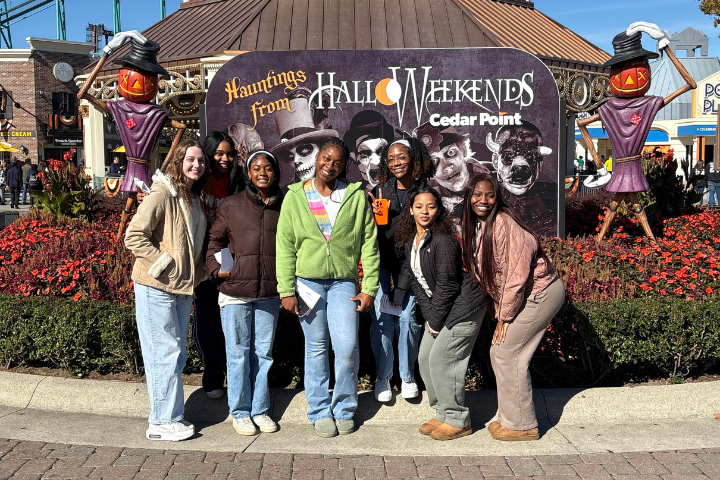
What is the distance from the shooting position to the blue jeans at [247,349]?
14.6 feet

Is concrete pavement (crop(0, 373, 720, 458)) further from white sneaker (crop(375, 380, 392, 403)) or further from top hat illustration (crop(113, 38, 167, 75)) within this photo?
top hat illustration (crop(113, 38, 167, 75))

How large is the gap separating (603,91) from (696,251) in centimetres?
940

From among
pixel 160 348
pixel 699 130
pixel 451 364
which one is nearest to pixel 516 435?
pixel 451 364

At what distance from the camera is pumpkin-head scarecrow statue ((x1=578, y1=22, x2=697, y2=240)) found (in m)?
7.57

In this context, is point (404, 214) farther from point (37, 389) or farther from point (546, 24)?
point (546, 24)

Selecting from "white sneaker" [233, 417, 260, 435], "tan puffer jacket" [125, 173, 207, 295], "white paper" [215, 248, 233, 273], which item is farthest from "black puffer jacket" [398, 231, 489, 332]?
"tan puffer jacket" [125, 173, 207, 295]

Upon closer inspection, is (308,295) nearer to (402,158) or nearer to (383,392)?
(383,392)

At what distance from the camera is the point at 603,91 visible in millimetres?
15266

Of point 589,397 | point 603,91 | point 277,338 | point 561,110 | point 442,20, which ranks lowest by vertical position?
point 589,397

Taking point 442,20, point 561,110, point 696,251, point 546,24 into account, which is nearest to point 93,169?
point 442,20

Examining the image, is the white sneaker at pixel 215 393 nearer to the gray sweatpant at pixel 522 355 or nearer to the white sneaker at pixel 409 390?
the white sneaker at pixel 409 390

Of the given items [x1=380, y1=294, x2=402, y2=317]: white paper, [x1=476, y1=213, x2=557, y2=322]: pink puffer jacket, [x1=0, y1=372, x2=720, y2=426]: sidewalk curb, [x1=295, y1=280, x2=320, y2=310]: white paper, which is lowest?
[x1=0, y1=372, x2=720, y2=426]: sidewalk curb

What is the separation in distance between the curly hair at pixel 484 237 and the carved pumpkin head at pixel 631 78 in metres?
4.16

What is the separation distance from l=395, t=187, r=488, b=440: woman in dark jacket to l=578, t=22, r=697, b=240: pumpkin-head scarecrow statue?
13.0ft
